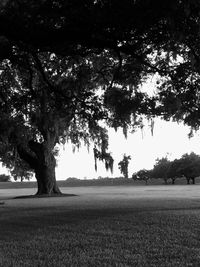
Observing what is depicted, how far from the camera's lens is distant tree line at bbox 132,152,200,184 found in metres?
107

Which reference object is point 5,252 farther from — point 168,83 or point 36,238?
point 168,83

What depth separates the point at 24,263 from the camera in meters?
7.95

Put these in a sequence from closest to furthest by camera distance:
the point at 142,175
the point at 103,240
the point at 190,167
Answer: the point at 103,240 → the point at 190,167 → the point at 142,175

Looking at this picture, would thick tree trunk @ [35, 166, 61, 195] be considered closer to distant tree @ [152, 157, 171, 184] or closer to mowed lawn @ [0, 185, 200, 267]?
mowed lawn @ [0, 185, 200, 267]

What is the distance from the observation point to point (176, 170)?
10975 cm

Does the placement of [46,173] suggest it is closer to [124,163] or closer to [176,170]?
[176,170]

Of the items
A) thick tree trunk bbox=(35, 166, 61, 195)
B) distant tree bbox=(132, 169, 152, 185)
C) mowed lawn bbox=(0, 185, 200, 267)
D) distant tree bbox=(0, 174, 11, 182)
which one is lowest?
mowed lawn bbox=(0, 185, 200, 267)

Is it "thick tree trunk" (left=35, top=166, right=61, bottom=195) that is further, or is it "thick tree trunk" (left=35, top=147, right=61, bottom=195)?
"thick tree trunk" (left=35, top=166, right=61, bottom=195)

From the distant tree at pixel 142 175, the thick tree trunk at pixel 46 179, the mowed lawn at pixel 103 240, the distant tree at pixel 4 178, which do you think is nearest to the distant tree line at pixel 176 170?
the distant tree at pixel 142 175

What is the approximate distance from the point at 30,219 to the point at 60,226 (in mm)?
2216

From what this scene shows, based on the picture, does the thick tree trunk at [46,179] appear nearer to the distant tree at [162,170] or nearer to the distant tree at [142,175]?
the distant tree at [162,170]

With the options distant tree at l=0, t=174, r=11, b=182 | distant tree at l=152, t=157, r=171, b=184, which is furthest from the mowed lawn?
distant tree at l=0, t=174, r=11, b=182

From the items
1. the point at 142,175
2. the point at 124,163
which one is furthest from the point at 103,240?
the point at 124,163

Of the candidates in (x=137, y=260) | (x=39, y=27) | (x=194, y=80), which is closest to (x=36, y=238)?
(x=137, y=260)
